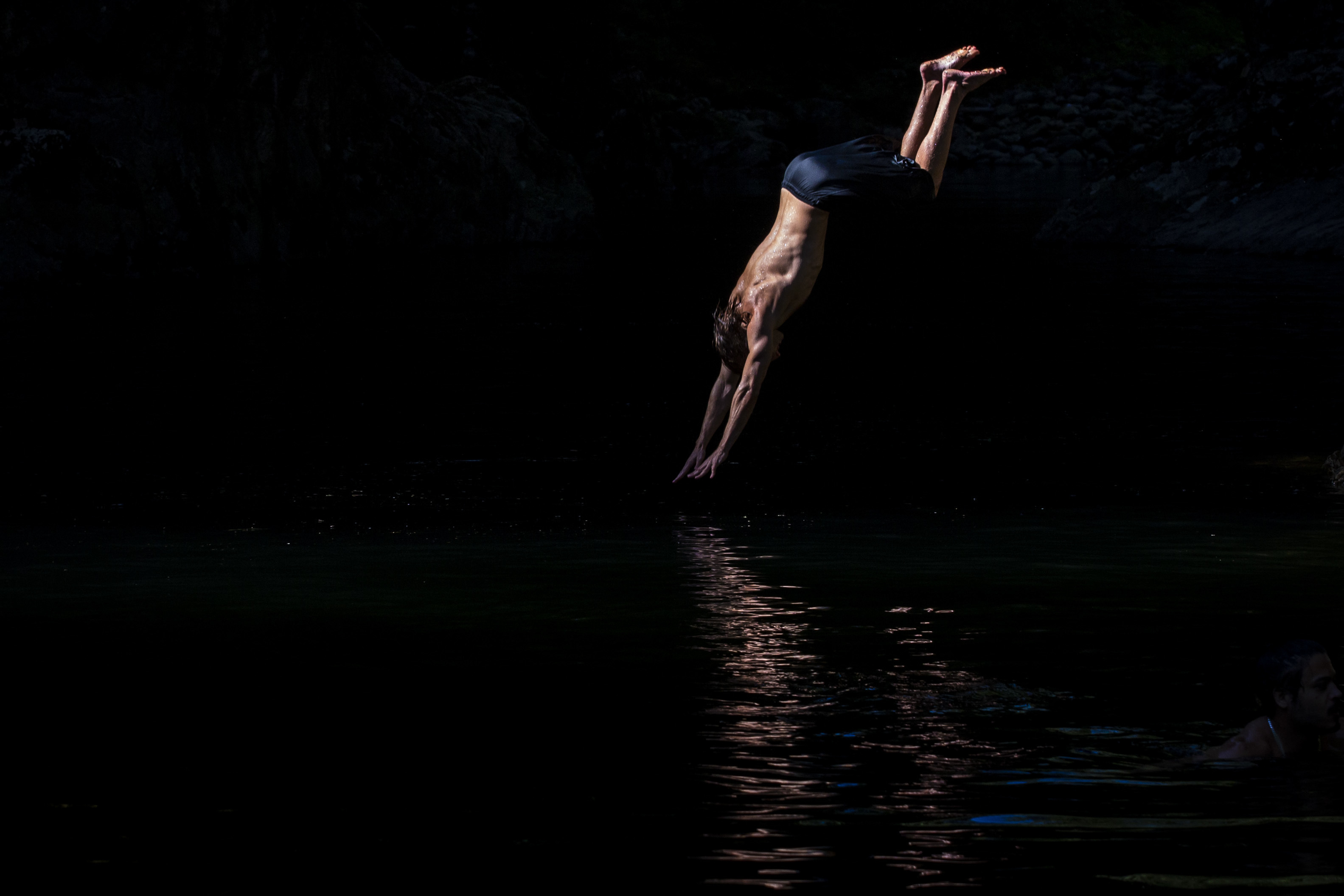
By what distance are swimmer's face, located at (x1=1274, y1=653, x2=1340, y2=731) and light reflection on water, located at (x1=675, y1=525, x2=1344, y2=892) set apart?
17 cm

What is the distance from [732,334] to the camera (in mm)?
12570

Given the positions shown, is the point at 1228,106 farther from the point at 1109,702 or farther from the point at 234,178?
the point at 1109,702

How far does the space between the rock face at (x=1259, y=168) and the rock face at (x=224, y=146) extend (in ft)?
39.3

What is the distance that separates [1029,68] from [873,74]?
685cm

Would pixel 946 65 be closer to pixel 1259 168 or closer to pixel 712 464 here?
pixel 712 464

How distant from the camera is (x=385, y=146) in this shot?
118 ft

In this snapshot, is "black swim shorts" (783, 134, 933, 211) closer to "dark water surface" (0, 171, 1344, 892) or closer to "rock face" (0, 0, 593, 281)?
"dark water surface" (0, 171, 1344, 892)

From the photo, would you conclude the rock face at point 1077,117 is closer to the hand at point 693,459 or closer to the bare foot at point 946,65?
the hand at point 693,459

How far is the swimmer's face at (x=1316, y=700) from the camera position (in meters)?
6.83

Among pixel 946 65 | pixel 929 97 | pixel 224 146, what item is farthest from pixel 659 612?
pixel 224 146

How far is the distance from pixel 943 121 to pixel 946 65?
476 mm

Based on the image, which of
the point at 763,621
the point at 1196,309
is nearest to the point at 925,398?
the point at 1196,309

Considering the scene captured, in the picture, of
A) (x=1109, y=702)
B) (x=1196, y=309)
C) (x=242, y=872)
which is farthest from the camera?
→ (x=1196, y=309)

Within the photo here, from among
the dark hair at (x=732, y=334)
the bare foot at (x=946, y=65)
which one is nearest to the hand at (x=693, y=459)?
the dark hair at (x=732, y=334)
